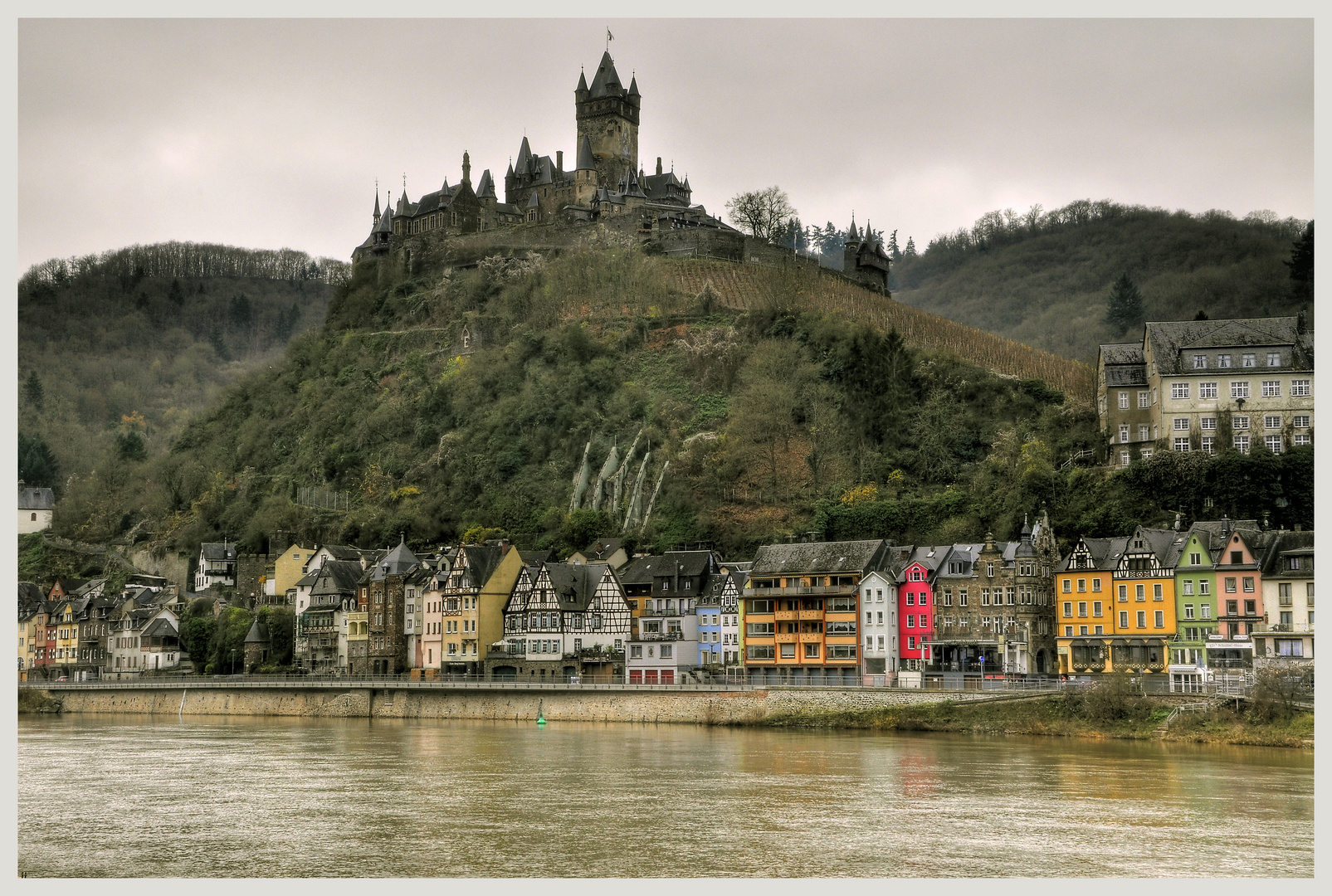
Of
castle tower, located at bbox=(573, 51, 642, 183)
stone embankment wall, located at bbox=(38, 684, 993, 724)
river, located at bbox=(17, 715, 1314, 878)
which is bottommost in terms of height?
river, located at bbox=(17, 715, 1314, 878)

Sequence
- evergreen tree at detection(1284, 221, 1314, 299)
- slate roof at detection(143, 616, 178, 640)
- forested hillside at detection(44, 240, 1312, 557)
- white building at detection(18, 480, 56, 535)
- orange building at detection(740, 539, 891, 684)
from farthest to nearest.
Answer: white building at detection(18, 480, 56, 535) → evergreen tree at detection(1284, 221, 1314, 299) → slate roof at detection(143, 616, 178, 640) → forested hillside at detection(44, 240, 1312, 557) → orange building at detection(740, 539, 891, 684)

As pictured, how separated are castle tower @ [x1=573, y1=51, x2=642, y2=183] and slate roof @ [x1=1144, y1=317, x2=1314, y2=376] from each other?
191 feet

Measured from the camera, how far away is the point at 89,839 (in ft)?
113

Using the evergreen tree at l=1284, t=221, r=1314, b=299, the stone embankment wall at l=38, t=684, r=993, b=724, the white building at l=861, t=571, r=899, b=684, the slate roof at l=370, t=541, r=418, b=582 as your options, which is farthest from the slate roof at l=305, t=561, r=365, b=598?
the evergreen tree at l=1284, t=221, r=1314, b=299

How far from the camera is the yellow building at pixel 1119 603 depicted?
6019 cm

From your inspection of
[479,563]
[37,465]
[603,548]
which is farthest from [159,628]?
[37,465]

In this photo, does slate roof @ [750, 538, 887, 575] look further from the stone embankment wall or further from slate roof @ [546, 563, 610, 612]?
the stone embankment wall

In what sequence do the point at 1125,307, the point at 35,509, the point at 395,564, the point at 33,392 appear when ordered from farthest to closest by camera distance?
the point at 33,392, the point at 35,509, the point at 1125,307, the point at 395,564

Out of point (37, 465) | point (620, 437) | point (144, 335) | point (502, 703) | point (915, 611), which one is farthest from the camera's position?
point (144, 335)

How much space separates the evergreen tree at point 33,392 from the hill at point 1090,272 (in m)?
77.7

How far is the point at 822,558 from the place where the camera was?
67.6 meters

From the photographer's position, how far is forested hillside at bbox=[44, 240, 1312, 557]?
7281 centimetres

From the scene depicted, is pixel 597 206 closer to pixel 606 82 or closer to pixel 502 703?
pixel 606 82

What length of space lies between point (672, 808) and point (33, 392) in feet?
366
